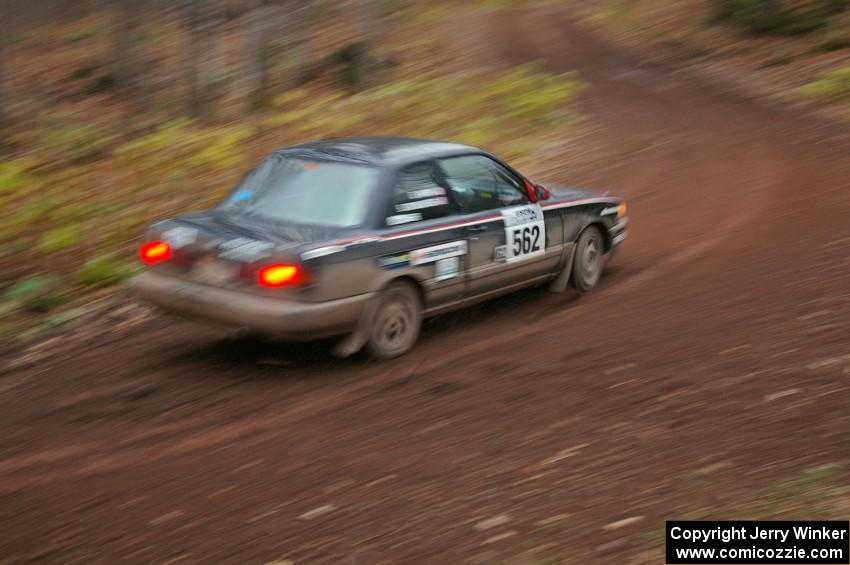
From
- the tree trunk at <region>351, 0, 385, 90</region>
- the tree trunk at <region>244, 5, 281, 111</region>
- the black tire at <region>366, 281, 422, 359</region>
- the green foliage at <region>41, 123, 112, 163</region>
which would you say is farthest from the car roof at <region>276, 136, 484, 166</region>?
the tree trunk at <region>351, 0, 385, 90</region>

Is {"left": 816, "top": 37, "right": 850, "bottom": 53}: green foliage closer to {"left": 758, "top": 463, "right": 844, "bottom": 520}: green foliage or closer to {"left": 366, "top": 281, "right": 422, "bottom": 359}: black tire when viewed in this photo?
{"left": 366, "top": 281, "right": 422, "bottom": 359}: black tire

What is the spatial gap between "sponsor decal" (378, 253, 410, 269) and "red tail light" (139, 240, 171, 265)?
1555 mm

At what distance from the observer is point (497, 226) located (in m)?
8.15

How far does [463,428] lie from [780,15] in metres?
20.7

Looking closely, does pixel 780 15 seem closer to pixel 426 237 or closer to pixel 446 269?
pixel 446 269

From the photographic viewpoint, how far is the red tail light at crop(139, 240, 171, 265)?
24.3 feet

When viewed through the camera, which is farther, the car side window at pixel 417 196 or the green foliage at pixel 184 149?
the green foliage at pixel 184 149

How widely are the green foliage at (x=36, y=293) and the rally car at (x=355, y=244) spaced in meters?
2.63

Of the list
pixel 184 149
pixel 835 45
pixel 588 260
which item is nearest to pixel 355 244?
pixel 588 260

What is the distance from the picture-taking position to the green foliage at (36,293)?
9.73 m

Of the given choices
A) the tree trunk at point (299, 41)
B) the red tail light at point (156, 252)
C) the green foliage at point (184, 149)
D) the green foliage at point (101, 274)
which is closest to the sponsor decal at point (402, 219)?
the red tail light at point (156, 252)

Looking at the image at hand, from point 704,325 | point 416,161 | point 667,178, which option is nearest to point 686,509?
point 704,325

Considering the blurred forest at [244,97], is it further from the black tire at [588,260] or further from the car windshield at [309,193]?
the black tire at [588,260]

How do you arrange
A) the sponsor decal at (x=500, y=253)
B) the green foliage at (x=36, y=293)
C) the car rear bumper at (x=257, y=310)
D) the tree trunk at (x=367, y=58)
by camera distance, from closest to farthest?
the car rear bumper at (x=257, y=310) < the sponsor decal at (x=500, y=253) < the green foliage at (x=36, y=293) < the tree trunk at (x=367, y=58)
